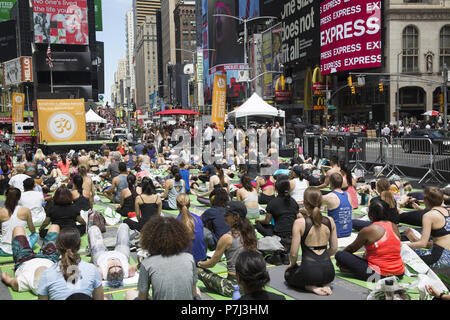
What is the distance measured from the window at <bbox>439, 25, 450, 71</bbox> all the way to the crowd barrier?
115ft

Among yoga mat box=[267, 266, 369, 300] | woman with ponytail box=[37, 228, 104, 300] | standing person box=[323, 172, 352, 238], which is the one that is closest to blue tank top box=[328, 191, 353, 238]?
standing person box=[323, 172, 352, 238]

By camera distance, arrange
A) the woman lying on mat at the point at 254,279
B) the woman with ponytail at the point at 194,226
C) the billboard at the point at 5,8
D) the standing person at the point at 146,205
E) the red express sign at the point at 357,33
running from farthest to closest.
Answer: the billboard at the point at 5,8, the red express sign at the point at 357,33, the standing person at the point at 146,205, the woman with ponytail at the point at 194,226, the woman lying on mat at the point at 254,279

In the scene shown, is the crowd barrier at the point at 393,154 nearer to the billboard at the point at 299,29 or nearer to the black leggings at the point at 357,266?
the black leggings at the point at 357,266

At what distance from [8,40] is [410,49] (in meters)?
102

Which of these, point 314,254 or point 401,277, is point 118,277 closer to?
point 314,254

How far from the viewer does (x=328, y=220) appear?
6156 mm

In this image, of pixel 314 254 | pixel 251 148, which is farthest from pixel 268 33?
pixel 314 254

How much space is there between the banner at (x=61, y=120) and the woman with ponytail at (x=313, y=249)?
30.6m

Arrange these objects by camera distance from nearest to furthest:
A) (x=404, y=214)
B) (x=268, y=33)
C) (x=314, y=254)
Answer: (x=314, y=254) → (x=404, y=214) → (x=268, y=33)

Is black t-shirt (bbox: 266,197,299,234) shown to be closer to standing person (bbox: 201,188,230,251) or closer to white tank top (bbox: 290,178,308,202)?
standing person (bbox: 201,188,230,251)

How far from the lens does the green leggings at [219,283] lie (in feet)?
20.5

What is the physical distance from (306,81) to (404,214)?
51.8 metres

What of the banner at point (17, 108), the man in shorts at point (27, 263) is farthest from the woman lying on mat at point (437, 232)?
the banner at point (17, 108)

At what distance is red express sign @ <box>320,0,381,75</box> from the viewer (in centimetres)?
4750
